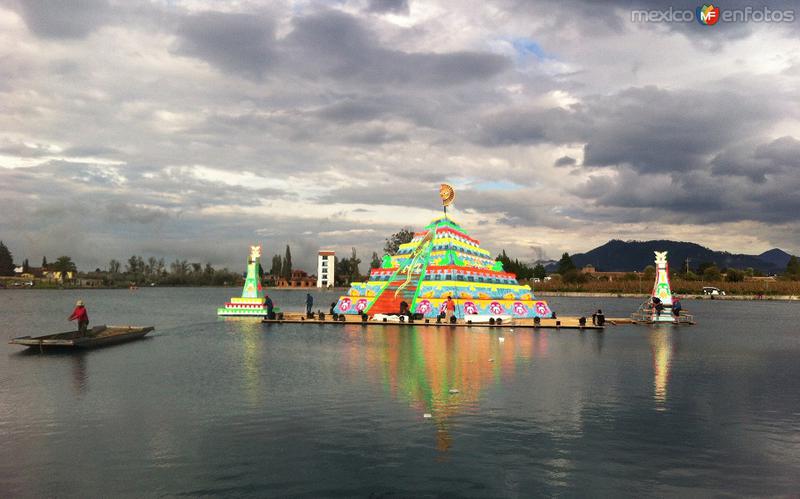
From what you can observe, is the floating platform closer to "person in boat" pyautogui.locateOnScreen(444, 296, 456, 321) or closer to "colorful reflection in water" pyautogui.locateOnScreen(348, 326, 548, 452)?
"person in boat" pyautogui.locateOnScreen(444, 296, 456, 321)

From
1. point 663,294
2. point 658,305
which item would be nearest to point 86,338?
point 658,305

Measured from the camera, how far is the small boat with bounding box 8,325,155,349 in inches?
1275

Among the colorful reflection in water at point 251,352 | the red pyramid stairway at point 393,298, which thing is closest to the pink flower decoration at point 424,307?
the red pyramid stairway at point 393,298

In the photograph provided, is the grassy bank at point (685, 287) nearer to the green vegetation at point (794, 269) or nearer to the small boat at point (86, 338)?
the green vegetation at point (794, 269)

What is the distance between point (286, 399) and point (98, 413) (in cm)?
574

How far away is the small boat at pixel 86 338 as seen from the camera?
32.4 m

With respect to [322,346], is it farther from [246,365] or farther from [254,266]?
[254,266]

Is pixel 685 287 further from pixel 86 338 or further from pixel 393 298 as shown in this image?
pixel 86 338

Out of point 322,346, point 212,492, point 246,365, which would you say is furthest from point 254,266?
point 212,492

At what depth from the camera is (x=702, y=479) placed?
12445 mm

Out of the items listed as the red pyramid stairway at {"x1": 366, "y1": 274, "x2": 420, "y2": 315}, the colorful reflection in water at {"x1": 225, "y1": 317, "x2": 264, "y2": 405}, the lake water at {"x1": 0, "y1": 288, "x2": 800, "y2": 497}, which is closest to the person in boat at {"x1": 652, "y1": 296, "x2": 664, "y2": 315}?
the red pyramid stairway at {"x1": 366, "y1": 274, "x2": 420, "y2": 315}

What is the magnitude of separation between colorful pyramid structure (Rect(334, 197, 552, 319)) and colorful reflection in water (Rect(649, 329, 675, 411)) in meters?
11.4

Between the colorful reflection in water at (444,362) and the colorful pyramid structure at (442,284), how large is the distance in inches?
278

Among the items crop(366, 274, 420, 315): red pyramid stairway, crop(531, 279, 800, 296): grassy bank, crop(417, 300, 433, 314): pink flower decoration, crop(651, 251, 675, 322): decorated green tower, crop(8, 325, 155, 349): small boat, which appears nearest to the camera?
crop(8, 325, 155, 349): small boat
